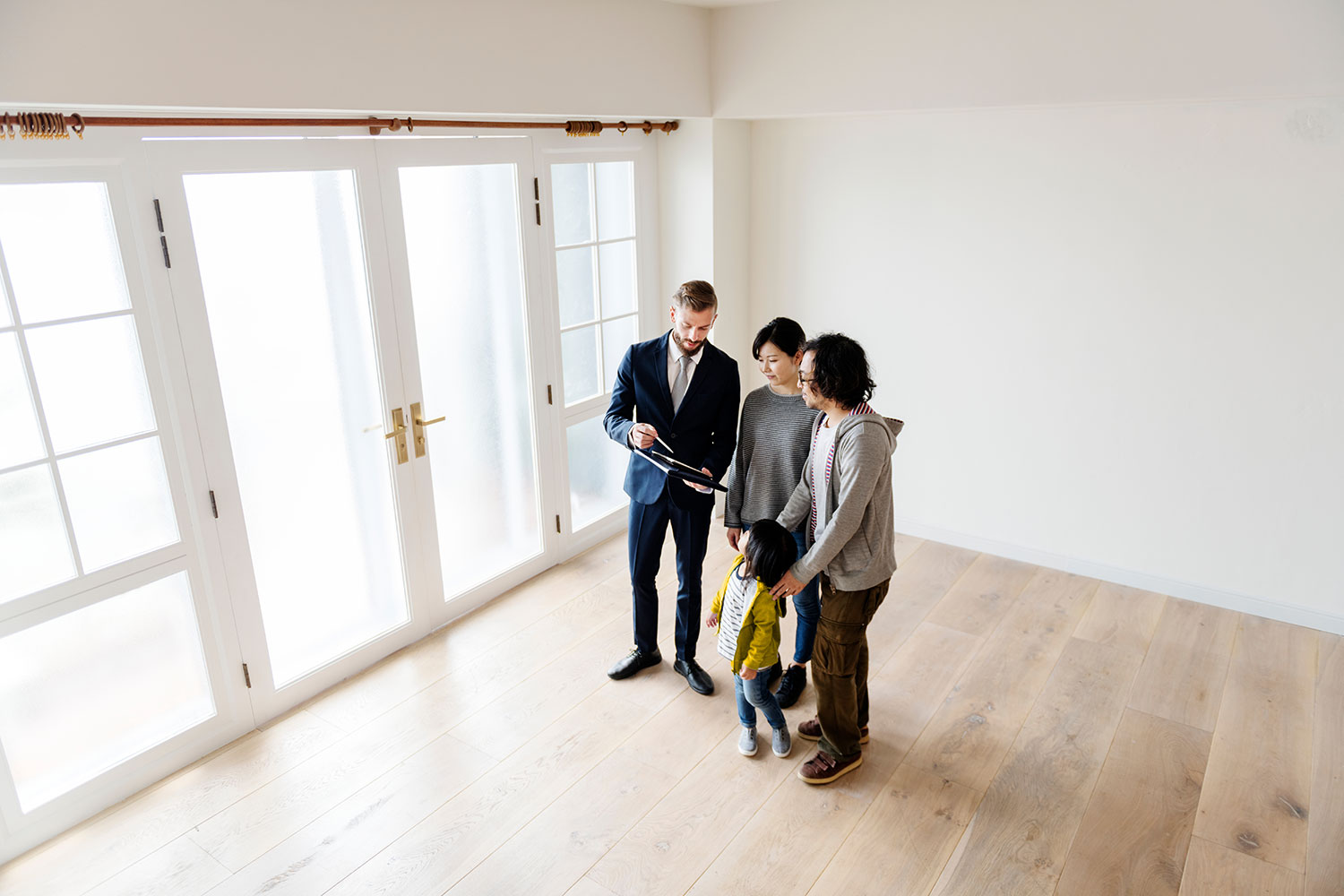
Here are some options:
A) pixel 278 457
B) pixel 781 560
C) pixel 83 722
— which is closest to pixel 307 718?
pixel 83 722

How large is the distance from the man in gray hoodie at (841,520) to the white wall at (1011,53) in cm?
161

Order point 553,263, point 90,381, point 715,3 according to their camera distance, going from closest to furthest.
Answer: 1. point 90,381
2. point 715,3
3. point 553,263

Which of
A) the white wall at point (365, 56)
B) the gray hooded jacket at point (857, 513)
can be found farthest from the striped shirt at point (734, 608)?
the white wall at point (365, 56)

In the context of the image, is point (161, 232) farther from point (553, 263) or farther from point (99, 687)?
point (553, 263)

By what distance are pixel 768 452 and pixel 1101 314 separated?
1.89 metres

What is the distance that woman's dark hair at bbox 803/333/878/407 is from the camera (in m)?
2.46

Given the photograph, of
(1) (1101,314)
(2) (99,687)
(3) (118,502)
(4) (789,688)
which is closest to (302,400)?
(3) (118,502)

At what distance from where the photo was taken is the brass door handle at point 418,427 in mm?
3486

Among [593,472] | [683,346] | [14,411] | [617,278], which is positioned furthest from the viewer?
[593,472]

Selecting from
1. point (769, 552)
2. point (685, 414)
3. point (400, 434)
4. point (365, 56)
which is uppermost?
point (365, 56)

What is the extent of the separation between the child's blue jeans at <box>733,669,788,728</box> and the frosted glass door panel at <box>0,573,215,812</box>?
1.80m

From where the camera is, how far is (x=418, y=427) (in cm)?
351

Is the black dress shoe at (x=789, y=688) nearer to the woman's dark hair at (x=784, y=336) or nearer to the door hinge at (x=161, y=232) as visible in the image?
the woman's dark hair at (x=784, y=336)

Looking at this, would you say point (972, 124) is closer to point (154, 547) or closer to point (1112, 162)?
point (1112, 162)
